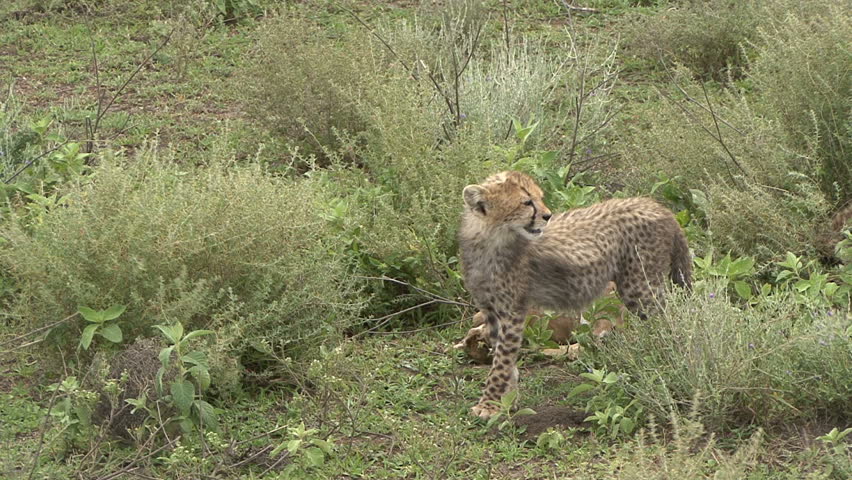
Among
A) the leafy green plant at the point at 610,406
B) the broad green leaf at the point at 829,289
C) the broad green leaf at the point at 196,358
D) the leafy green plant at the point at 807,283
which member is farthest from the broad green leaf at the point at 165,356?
the broad green leaf at the point at 829,289

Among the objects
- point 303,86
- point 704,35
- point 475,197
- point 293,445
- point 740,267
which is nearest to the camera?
point 293,445

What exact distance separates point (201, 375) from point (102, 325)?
623 mm

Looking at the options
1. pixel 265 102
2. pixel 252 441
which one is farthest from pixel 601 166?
pixel 252 441

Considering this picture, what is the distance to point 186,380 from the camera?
5.44 metres

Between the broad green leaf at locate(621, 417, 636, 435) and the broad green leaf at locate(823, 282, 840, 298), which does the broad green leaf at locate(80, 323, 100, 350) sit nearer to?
the broad green leaf at locate(621, 417, 636, 435)

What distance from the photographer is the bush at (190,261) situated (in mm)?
5719

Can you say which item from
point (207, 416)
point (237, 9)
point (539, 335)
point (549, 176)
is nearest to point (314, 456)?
point (207, 416)

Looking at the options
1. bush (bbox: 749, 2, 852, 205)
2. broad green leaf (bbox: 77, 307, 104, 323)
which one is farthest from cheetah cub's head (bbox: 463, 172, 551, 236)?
bush (bbox: 749, 2, 852, 205)

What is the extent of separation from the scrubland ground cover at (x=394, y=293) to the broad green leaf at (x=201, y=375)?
1 centimetres

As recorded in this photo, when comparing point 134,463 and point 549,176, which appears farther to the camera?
point 549,176

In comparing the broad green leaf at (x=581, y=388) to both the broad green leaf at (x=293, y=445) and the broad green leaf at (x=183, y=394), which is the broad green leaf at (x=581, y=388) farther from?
the broad green leaf at (x=183, y=394)

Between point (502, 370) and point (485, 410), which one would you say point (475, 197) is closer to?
point (502, 370)

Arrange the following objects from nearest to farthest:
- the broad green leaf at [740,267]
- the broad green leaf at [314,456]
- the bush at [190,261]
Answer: the broad green leaf at [314,456]
the bush at [190,261]
the broad green leaf at [740,267]

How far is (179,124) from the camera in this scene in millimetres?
9875
